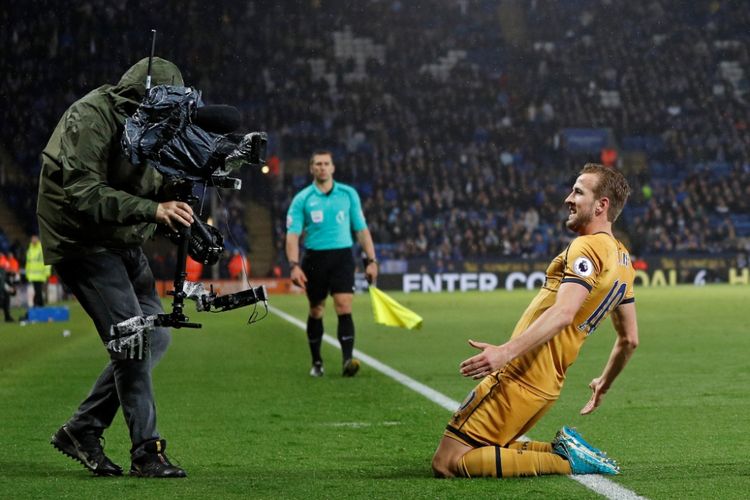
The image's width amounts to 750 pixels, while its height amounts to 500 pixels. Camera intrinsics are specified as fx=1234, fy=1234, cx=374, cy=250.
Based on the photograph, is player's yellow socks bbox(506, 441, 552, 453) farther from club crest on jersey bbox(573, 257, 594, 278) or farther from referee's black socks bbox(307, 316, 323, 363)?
referee's black socks bbox(307, 316, 323, 363)

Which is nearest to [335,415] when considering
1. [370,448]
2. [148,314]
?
[370,448]

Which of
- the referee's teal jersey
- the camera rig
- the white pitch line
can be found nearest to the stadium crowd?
the white pitch line

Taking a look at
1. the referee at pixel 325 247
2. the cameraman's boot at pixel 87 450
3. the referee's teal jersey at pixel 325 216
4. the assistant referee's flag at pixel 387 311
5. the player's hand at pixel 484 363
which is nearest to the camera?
the player's hand at pixel 484 363

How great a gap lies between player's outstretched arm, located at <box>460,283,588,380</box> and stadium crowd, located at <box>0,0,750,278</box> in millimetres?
35120

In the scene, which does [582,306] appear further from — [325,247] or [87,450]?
[325,247]

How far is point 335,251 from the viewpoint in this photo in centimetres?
1218

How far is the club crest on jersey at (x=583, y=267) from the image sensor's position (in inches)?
212

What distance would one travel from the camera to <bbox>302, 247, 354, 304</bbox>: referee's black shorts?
1207cm

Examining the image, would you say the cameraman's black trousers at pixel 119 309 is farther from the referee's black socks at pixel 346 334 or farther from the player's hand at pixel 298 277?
the referee's black socks at pixel 346 334

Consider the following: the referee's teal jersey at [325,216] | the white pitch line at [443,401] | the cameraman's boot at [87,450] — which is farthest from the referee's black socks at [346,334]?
the cameraman's boot at [87,450]

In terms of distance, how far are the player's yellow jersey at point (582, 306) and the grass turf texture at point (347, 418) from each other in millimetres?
483

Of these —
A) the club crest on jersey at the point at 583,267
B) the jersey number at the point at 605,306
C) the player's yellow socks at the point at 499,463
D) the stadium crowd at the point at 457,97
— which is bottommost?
the player's yellow socks at the point at 499,463

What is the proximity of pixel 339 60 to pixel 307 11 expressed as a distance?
8.82 ft

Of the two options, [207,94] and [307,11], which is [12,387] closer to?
[207,94]
